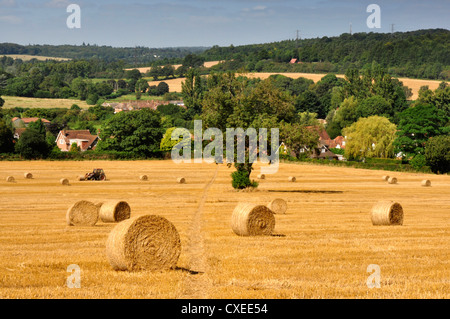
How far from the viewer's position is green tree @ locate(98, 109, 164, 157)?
341 feet

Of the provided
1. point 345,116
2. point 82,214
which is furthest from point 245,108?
point 345,116

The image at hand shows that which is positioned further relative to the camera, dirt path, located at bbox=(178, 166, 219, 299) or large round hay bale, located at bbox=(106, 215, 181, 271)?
large round hay bale, located at bbox=(106, 215, 181, 271)

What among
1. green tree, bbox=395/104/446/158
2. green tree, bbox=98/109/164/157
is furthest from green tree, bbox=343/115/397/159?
green tree, bbox=98/109/164/157

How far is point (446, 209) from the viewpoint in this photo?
3962 centimetres

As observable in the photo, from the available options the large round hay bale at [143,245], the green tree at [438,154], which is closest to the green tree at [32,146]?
the green tree at [438,154]

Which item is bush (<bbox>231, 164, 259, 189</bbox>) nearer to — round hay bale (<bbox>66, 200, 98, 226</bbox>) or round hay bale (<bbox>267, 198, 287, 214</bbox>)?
round hay bale (<bbox>267, 198, 287, 214</bbox>)

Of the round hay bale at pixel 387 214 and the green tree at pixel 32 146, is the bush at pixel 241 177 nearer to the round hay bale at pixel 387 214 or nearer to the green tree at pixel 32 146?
the round hay bale at pixel 387 214

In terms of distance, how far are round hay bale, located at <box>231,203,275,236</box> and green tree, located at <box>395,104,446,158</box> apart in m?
69.4

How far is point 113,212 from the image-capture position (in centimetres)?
2958

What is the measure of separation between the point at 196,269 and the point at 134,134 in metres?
87.4

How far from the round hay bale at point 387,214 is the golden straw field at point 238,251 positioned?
0.61m

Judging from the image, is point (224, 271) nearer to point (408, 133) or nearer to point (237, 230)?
point (237, 230)

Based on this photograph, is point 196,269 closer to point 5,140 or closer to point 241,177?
point 241,177

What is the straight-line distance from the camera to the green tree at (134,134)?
104 meters
